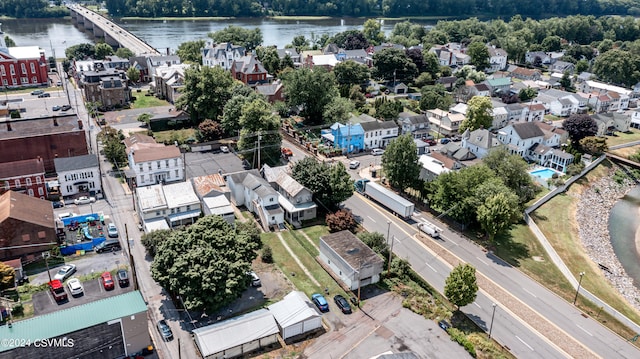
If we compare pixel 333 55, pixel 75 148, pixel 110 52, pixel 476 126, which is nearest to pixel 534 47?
pixel 333 55

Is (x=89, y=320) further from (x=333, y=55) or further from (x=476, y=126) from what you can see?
(x=333, y=55)

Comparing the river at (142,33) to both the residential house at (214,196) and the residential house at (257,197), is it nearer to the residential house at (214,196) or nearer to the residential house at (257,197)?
the residential house at (214,196)


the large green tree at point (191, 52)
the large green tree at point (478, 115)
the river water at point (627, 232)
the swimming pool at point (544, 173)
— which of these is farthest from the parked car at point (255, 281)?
the large green tree at point (191, 52)

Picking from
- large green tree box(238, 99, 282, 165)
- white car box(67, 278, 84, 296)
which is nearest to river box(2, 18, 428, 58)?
large green tree box(238, 99, 282, 165)

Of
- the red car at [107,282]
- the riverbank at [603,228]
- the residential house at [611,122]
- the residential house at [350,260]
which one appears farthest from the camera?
the residential house at [611,122]

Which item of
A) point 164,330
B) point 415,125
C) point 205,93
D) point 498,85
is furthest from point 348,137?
point 498,85

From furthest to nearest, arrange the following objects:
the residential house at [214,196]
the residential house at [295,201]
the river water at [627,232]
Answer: the river water at [627,232] < the residential house at [295,201] < the residential house at [214,196]

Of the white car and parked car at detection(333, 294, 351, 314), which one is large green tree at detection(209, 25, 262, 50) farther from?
parked car at detection(333, 294, 351, 314)
